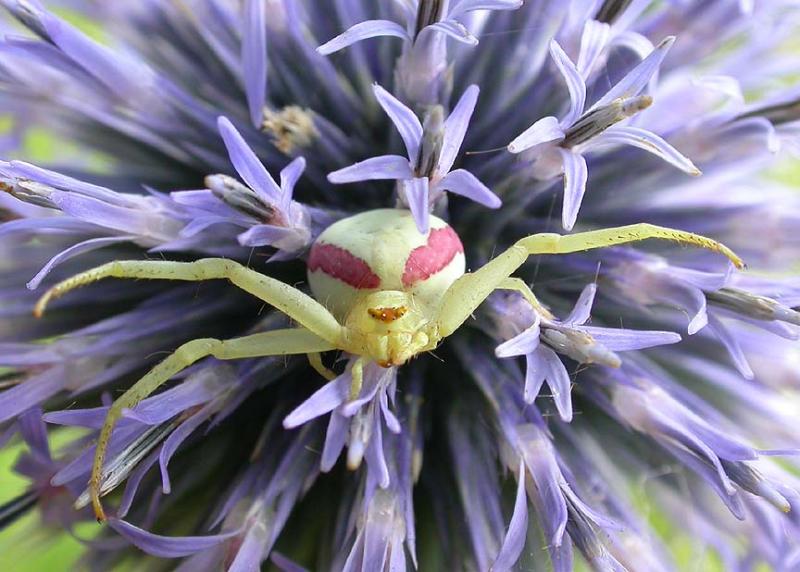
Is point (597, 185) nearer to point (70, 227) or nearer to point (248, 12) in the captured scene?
point (248, 12)

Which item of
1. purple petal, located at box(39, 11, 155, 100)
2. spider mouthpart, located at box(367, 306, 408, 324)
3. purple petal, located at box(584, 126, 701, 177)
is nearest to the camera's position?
spider mouthpart, located at box(367, 306, 408, 324)

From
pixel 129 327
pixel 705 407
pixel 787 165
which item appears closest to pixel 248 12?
pixel 129 327

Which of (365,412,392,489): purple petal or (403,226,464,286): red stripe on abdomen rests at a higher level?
(403,226,464,286): red stripe on abdomen

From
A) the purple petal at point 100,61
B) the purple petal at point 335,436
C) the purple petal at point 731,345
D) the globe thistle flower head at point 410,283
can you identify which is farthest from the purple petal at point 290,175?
the purple petal at point 731,345

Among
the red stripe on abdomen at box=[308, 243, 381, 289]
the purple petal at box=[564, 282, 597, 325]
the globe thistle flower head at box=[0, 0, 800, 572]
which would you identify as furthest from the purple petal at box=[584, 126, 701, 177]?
the red stripe on abdomen at box=[308, 243, 381, 289]

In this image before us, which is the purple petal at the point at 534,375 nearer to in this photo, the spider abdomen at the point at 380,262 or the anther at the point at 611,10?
the spider abdomen at the point at 380,262

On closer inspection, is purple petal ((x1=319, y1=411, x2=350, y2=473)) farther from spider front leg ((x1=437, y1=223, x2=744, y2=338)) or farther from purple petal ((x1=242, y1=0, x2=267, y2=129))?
purple petal ((x1=242, y1=0, x2=267, y2=129))
